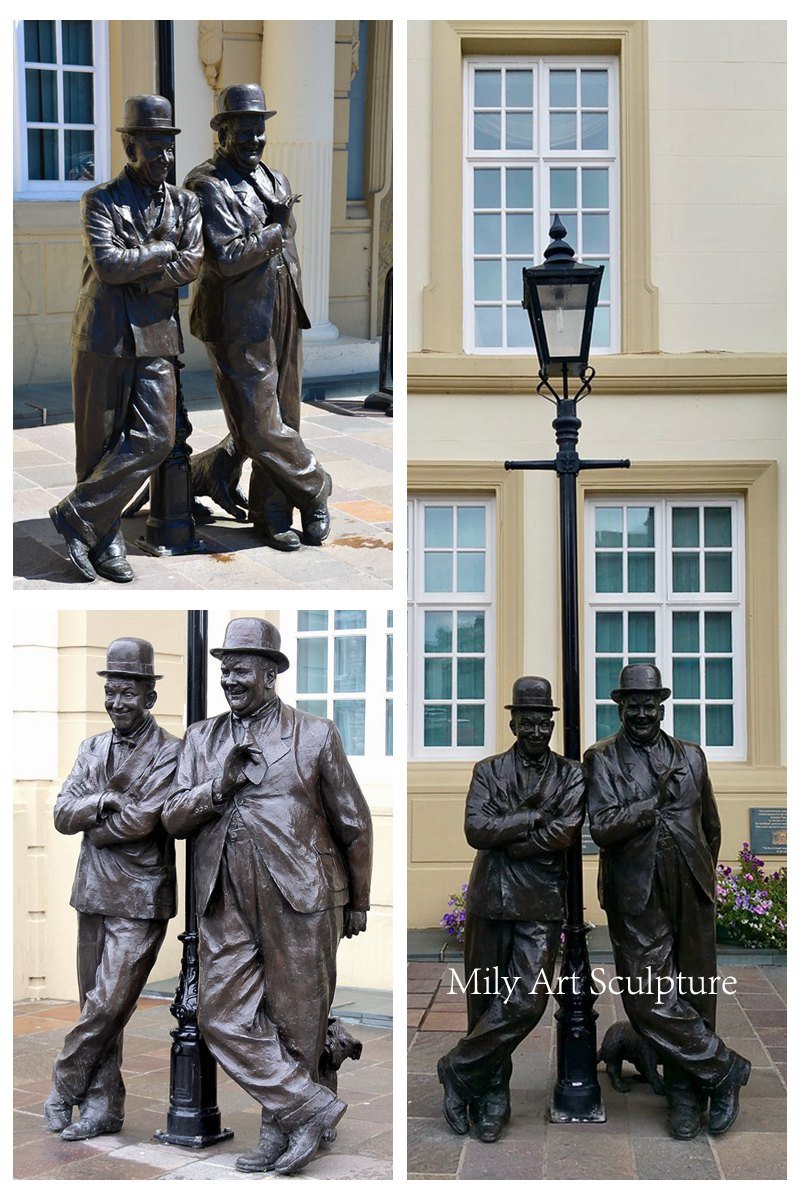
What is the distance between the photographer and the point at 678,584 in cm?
1073

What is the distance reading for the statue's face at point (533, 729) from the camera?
Answer: 620cm

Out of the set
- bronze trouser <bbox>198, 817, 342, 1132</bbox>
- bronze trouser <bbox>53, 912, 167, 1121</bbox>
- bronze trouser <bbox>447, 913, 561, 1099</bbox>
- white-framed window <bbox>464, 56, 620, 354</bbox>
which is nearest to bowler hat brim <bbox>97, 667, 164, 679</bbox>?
bronze trouser <bbox>198, 817, 342, 1132</bbox>

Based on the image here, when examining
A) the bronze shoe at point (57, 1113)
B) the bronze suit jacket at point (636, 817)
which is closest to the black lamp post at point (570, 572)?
the bronze suit jacket at point (636, 817)

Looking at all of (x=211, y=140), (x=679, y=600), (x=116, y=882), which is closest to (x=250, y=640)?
(x=116, y=882)

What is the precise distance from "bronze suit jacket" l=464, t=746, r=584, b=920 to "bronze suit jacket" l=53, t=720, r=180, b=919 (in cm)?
123

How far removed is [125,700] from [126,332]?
4.84 ft

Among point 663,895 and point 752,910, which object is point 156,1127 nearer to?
point 663,895

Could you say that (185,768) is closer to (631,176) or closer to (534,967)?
(534,967)

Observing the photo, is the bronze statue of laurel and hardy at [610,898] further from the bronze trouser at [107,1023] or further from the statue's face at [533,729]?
the bronze trouser at [107,1023]

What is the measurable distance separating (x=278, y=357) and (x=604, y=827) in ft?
7.94

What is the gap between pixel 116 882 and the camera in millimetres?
6078

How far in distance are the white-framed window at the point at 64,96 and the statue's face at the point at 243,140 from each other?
10.7ft

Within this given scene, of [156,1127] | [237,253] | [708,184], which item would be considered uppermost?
[708,184]

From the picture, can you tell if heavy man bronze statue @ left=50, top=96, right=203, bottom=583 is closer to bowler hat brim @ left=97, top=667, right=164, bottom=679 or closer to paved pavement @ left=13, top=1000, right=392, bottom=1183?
bowler hat brim @ left=97, top=667, right=164, bottom=679
